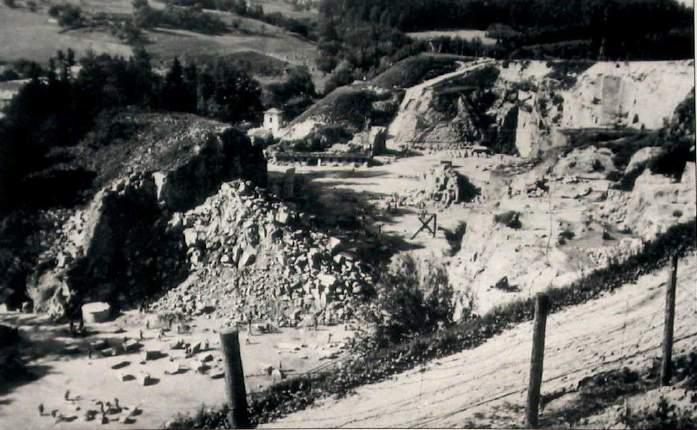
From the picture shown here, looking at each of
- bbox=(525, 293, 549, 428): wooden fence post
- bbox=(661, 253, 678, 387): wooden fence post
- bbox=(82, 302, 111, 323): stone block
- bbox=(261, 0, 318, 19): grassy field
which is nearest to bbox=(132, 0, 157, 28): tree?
bbox=(261, 0, 318, 19): grassy field

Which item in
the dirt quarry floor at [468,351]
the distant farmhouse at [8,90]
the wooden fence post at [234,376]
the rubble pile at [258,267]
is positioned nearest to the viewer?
the wooden fence post at [234,376]

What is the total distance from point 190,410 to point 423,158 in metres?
19.2

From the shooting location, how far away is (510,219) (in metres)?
15.7

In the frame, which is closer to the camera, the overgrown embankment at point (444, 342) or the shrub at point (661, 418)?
the shrub at point (661, 418)

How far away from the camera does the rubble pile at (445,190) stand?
71.6 ft

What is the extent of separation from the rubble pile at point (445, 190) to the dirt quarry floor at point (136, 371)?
983 cm

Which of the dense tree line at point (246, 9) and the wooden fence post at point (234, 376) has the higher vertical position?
the dense tree line at point (246, 9)

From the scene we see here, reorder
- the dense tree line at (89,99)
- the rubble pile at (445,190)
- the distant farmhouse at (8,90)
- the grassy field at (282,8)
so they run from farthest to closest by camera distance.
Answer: the rubble pile at (445,190), the dense tree line at (89,99), the distant farmhouse at (8,90), the grassy field at (282,8)

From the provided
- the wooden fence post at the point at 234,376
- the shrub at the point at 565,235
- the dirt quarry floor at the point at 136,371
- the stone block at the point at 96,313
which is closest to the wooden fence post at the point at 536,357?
the wooden fence post at the point at 234,376

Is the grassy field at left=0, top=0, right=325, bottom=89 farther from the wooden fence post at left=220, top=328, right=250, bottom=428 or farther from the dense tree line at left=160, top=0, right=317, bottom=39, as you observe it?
the wooden fence post at left=220, top=328, right=250, bottom=428

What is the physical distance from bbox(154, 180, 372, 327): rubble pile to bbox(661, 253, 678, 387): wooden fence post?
6.44 m

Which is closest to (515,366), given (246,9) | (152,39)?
(246,9)

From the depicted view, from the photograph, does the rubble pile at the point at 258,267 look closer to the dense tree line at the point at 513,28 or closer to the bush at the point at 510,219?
the bush at the point at 510,219

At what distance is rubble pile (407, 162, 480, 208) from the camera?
2181 centimetres
